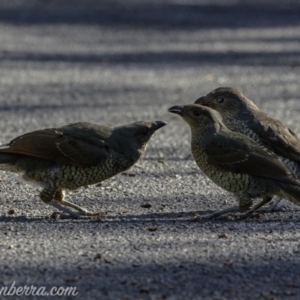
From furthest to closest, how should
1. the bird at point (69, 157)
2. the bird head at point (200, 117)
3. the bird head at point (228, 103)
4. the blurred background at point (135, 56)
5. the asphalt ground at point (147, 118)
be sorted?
the blurred background at point (135, 56)
the bird head at point (228, 103)
the bird head at point (200, 117)
the bird at point (69, 157)
the asphalt ground at point (147, 118)

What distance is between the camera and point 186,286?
6227 mm

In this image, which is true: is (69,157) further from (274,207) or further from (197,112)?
(274,207)

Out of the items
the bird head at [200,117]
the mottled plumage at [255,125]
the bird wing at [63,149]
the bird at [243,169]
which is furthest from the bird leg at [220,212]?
the bird wing at [63,149]

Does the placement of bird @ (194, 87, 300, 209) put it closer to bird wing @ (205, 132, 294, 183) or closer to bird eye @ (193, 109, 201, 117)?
bird wing @ (205, 132, 294, 183)

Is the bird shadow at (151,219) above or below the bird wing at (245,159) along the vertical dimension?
below

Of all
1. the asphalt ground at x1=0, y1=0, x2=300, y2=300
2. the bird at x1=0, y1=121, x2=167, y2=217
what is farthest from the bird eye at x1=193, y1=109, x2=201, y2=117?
the asphalt ground at x1=0, y1=0, x2=300, y2=300

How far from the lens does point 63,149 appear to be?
326 inches

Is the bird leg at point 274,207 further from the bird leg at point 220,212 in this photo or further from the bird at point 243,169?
the bird leg at point 220,212

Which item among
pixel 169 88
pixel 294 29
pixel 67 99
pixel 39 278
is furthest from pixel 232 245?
pixel 294 29

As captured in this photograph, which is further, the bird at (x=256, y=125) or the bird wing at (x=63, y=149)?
the bird at (x=256, y=125)

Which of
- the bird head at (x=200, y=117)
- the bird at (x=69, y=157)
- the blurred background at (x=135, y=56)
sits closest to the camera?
→ the bird at (x=69, y=157)

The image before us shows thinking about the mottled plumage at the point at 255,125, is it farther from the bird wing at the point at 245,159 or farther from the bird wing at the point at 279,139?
the bird wing at the point at 245,159

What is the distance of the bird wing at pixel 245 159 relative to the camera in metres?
8.12

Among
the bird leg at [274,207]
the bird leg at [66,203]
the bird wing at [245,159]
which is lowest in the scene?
the bird leg at [66,203]
